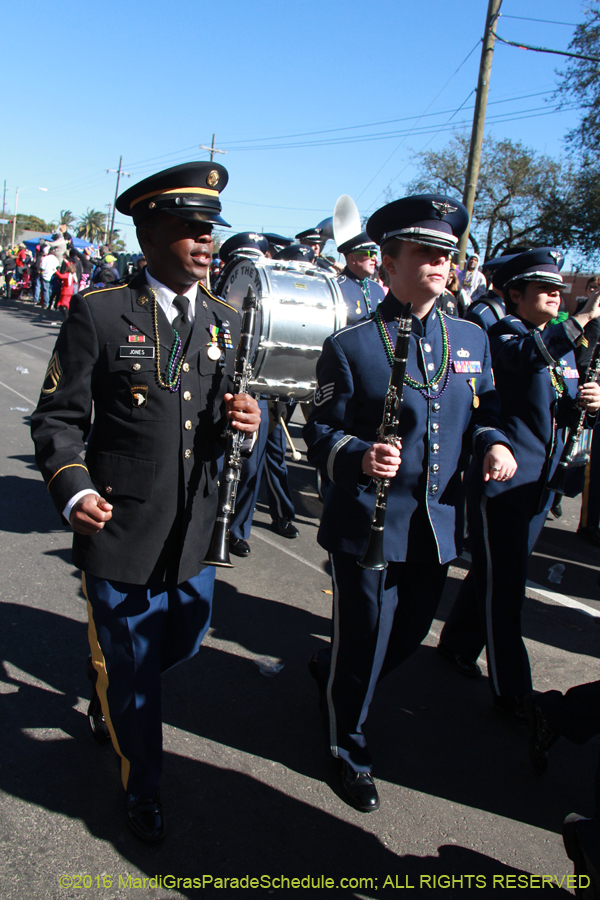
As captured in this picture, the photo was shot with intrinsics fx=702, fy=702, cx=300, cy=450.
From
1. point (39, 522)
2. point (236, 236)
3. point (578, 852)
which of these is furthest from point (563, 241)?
point (578, 852)

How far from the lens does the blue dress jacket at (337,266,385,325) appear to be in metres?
5.35

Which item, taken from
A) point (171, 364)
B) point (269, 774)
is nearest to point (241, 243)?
point (171, 364)

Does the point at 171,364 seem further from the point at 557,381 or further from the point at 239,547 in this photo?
the point at 239,547

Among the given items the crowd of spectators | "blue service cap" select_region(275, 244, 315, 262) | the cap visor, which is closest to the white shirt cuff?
the cap visor

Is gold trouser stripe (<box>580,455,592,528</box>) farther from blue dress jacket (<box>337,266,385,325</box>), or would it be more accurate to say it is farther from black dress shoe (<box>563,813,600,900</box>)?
black dress shoe (<box>563,813,600,900</box>)

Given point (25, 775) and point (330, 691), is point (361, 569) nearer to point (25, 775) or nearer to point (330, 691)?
point (330, 691)

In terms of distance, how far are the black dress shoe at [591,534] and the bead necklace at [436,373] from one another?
13.5 ft

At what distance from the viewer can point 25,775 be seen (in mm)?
2566

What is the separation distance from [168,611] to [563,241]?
29972 mm

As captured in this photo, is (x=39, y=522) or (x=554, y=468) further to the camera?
(x=39, y=522)

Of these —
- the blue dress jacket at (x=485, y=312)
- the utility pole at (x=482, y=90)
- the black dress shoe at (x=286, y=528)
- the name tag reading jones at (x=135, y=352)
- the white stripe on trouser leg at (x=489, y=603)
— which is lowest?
the black dress shoe at (x=286, y=528)

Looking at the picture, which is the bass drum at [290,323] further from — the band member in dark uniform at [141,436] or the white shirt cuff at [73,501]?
the white shirt cuff at [73,501]

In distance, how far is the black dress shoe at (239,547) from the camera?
4.99 metres

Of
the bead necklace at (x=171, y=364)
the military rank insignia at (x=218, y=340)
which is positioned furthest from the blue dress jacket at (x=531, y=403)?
the bead necklace at (x=171, y=364)
